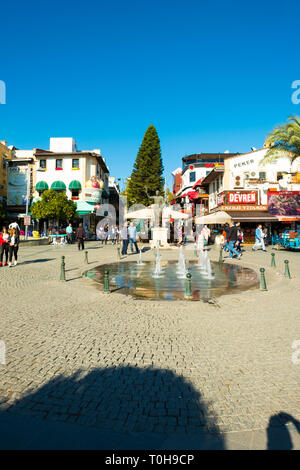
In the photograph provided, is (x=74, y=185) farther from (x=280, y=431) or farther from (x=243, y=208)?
(x=280, y=431)

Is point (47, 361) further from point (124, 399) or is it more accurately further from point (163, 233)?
point (163, 233)

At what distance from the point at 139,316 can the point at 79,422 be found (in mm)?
3414

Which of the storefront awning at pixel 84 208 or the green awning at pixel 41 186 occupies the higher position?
the green awning at pixel 41 186

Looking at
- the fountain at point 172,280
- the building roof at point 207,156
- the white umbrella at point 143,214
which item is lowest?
the fountain at point 172,280

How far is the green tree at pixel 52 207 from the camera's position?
105 feet

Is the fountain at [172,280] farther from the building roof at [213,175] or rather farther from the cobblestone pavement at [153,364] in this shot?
the building roof at [213,175]

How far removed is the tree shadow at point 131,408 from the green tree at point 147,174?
46689 millimetres

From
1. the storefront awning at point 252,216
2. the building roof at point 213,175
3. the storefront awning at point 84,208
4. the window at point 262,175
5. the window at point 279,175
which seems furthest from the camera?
the storefront awning at point 84,208

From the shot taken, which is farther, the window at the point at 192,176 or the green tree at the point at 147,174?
the window at the point at 192,176

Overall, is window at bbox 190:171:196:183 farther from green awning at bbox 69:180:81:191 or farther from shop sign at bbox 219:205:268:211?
Result: shop sign at bbox 219:205:268:211

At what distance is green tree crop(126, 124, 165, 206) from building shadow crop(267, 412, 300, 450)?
47.4m

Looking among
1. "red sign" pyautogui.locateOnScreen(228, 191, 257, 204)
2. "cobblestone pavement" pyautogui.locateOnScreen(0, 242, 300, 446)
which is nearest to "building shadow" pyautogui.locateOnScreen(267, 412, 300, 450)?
"cobblestone pavement" pyautogui.locateOnScreen(0, 242, 300, 446)

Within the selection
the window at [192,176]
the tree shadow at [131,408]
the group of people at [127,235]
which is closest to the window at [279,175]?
the group of people at [127,235]

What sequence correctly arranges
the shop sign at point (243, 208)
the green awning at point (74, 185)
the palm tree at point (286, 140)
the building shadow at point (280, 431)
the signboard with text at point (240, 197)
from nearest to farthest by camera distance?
the building shadow at point (280, 431)
the palm tree at point (286, 140)
the shop sign at point (243, 208)
the signboard with text at point (240, 197)
the green awning at point (74, 185)
